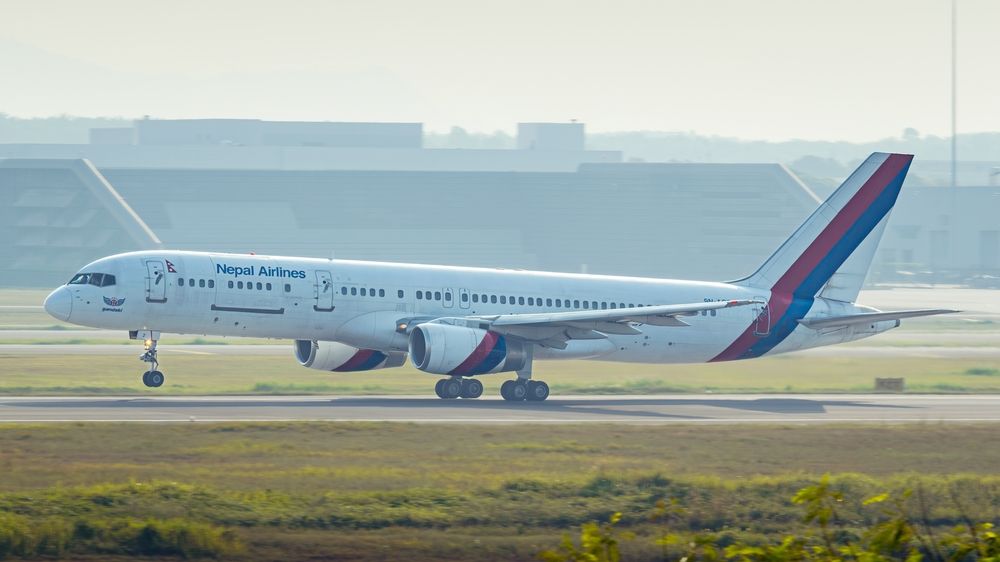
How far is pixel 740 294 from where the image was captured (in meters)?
45.8

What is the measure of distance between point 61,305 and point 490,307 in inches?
483

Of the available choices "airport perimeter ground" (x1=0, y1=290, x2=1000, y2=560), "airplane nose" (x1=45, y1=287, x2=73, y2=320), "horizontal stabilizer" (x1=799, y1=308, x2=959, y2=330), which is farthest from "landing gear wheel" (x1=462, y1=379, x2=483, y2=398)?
"horizontal stabilizer" (x1=799, y1=308, x2=959, y2=330)

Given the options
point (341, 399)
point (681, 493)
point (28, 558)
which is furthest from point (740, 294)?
point (28, 558)

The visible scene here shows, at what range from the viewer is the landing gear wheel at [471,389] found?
4084 cm

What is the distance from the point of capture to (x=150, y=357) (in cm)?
3981

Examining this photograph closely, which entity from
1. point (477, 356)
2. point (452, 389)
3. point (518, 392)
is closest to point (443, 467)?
point (477, 356)

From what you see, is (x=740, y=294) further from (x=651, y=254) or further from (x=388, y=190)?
(x=388, y=190)

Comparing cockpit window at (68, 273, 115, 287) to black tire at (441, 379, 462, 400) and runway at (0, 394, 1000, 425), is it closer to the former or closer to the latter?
runway at (0, 394, 1000, 425)

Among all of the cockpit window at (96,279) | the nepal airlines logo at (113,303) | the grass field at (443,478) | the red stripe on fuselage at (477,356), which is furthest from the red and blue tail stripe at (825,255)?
the cockpit window at (96,279)

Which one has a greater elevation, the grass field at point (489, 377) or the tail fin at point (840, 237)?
the tail fin at point (840, 237)

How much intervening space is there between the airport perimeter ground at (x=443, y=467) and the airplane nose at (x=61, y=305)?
7.24 ft

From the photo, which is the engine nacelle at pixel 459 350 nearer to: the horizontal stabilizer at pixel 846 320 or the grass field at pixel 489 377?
the grass field at pixel 489 377

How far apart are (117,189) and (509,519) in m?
130

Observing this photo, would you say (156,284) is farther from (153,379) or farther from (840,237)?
(840,237)
